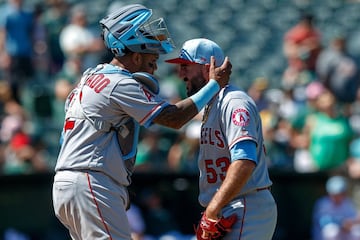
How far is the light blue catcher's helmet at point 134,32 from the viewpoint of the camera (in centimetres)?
593

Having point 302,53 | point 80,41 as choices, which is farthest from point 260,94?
point 80,41

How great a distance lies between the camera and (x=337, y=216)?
11484 millimetres

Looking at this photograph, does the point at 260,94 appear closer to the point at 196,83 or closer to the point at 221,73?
the point at 196,83

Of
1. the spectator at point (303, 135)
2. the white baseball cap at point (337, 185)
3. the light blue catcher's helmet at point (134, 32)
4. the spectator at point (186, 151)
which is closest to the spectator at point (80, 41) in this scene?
the spectator at point (186, 151)

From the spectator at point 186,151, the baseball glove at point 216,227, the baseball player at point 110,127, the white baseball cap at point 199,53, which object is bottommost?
the spectator at point 186,151

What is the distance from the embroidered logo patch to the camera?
580 centimetres

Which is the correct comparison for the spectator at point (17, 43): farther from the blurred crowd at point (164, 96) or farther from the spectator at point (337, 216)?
the spectator at point (337, 216)

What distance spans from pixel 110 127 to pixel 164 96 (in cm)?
723

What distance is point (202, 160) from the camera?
603cm

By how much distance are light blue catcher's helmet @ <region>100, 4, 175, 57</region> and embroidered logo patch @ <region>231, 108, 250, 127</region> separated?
23.6 inches

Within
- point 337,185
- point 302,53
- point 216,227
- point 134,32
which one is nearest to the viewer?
point 216,227

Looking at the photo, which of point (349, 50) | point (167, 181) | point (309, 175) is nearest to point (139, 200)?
point (167, 181)

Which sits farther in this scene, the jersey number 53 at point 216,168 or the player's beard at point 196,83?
the player's beard at point 196,83

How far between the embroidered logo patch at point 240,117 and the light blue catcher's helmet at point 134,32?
599 mm
